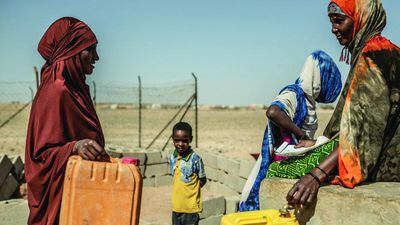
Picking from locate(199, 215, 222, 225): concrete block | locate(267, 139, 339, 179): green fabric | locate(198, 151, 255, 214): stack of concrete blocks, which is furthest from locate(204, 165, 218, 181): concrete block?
locate(267, 139, 339, 179): green fabric

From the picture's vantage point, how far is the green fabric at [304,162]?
93.0 inches

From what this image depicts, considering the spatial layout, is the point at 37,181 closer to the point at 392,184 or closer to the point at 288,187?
the point at 288,187

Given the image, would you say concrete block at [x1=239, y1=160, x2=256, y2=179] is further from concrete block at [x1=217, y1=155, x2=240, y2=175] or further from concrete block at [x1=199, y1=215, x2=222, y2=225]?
concrete block at [x1=199, y1=215, x2=222, y2=225]

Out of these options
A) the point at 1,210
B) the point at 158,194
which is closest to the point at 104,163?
the point at 1,210

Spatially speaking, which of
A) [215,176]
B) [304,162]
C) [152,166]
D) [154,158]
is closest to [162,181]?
[152,166]

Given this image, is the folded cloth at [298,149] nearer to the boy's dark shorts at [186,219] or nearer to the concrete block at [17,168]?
the boy's dark shorts at [186,219]

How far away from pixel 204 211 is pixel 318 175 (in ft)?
13.5

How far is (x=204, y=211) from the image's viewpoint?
615cm

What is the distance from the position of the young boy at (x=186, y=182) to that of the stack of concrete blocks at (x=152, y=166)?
5.17 m

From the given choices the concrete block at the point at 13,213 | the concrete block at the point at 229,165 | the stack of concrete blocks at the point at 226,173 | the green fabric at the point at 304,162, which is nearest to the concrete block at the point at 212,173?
the stack of concrete blocks at the point at 226,173

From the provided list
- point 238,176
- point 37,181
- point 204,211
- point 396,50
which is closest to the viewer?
point 396,50

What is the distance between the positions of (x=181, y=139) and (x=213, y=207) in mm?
1355

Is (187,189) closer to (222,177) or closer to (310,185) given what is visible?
(310,185)

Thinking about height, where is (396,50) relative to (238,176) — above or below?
above
